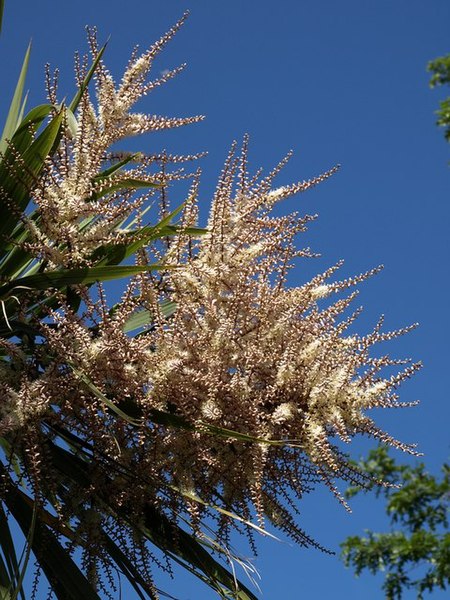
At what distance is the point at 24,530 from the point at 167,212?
110cm

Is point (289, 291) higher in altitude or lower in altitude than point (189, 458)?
higher

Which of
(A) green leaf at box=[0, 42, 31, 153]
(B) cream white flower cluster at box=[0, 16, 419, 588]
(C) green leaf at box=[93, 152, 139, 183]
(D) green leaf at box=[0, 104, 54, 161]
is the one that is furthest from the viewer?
(A) green leaf at box=[0, 42, 31, 153]

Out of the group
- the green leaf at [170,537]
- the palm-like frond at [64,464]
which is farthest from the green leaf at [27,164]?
the green leaf at [170,537]

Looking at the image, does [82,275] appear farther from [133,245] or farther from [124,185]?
[124,185]

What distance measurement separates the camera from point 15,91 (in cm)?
421

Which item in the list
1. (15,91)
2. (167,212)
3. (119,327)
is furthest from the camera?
(15,91)

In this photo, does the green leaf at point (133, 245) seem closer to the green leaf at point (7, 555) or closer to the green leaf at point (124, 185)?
the green leaf at point (124, 185)

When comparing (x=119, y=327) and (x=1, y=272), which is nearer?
(x=119, y=327)

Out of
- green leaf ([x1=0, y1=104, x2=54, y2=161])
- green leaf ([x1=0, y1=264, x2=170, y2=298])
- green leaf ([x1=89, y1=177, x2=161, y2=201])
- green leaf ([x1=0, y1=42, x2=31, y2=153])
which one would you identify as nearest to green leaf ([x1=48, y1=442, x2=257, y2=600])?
green leaf ([x1=0, y1=264, x2=170, y2=298])

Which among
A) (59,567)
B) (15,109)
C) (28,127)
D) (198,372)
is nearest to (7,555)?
(59,567)

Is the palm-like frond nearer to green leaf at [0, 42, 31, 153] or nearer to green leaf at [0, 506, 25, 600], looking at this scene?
green leaf at [0, 506, 25, 600]

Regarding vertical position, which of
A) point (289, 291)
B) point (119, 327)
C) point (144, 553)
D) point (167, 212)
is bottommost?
point (144, 553)

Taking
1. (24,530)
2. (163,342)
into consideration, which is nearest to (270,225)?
(163,342)

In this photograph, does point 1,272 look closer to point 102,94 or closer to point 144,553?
point 102,94
